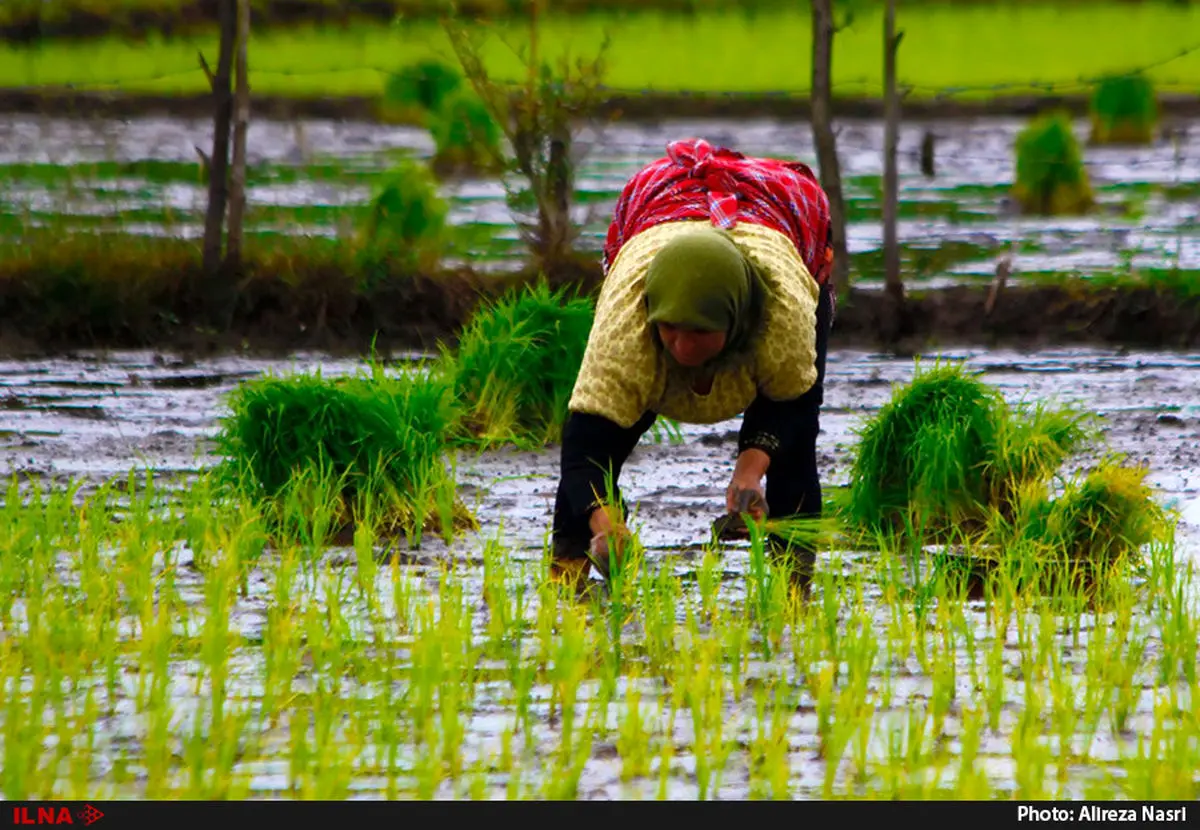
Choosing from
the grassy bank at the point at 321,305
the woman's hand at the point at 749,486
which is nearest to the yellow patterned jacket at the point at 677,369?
the woman's hand at the point at 749,486

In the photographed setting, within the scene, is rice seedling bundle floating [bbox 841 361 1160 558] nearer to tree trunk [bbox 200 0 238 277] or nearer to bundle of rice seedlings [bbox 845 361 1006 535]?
bundle of rice seedlings [bbox 845 361 1006 535]

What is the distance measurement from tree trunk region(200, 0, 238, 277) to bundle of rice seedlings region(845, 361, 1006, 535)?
4187mm

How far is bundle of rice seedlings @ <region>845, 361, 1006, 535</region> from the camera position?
5551 millimetres

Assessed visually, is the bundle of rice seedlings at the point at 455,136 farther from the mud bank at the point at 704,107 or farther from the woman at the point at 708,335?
the woman at the point at 708,335

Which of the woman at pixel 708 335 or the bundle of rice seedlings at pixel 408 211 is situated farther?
the bundle of rice seedlings at pixel 408 211

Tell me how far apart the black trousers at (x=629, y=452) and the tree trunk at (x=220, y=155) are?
4.52 metres

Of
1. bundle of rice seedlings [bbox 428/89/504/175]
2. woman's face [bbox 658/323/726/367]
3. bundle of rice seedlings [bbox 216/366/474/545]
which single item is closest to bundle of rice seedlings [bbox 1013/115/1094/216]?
bundle of rice seedlings [bbox 428/89/504/175]

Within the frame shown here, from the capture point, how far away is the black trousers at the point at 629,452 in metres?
4.62

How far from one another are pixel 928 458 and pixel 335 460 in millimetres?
1642

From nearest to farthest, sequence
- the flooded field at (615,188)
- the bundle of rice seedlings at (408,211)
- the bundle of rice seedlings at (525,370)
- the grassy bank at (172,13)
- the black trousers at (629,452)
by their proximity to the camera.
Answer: the black trousers at (629,452) → the bundle of rice seedlings at (525,370) → the bundle of rice seedlings at (408,211) → the flooded field at (615,188) → the grassy bank at (172,13)

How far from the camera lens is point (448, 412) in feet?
20.6
